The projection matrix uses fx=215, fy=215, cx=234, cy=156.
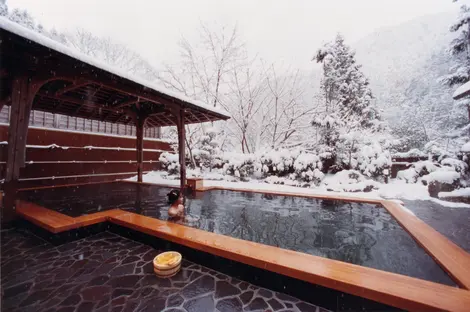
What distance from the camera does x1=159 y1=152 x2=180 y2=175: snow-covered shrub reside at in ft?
42.2

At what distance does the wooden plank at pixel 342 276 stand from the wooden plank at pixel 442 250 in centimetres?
51

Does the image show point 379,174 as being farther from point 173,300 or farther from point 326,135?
point 173,300

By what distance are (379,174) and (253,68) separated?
982cm

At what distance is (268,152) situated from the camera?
1086cm

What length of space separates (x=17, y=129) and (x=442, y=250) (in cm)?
691

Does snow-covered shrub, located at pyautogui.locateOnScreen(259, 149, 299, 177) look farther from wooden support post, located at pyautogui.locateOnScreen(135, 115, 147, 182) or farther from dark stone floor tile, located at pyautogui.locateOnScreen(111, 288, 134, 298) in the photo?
dark stone floor tile, located at pyautogui.locateOnScreen(111, 288, 134, 298)

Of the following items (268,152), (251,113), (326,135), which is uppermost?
(251,113)

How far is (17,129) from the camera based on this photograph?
385 centimetres

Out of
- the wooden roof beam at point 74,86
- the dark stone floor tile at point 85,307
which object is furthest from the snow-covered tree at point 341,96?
the dark stone floor tile at point 85,307

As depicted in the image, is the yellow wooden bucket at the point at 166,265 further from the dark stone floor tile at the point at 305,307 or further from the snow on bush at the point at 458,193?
the snow on bush at the point at 458,193

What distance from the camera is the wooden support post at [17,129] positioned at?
3846mm

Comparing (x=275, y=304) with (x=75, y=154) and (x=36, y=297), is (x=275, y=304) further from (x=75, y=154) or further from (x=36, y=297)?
(x=75, y=154)

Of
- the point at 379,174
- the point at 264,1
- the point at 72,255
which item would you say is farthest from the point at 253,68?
the point at 72,255

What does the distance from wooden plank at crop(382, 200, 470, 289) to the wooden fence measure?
1111 cm
